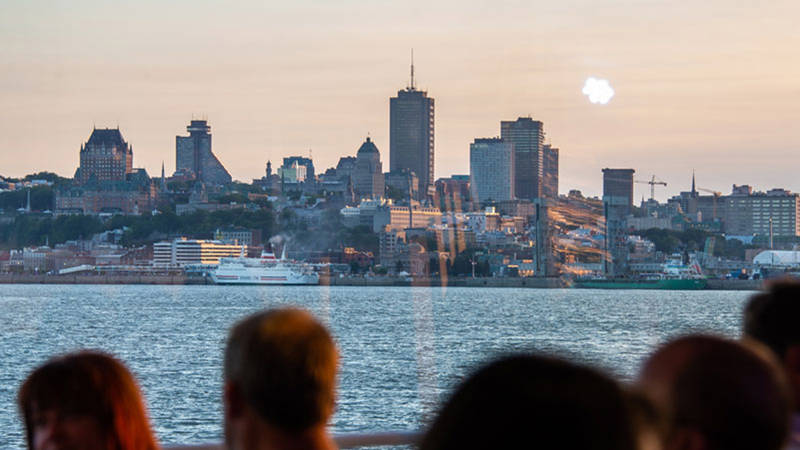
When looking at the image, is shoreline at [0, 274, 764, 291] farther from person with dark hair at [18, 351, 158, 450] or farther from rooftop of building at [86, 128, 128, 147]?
person with dark hair at [18, 351, 158, 450]

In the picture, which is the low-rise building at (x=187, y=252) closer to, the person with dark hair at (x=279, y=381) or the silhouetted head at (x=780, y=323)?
the silhouetted head at (x=780, y=323)

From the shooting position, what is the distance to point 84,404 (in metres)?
1.41

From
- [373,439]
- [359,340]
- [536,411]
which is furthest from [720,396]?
[359,340]

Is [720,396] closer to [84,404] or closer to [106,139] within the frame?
[84,404]

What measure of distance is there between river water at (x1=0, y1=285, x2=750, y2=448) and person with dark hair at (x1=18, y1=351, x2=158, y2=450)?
508 mm

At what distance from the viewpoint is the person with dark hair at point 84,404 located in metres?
1.41

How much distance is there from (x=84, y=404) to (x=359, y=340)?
35.2 meters

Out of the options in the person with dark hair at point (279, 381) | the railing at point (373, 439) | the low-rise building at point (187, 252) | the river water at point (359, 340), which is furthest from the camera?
the low-rise building at point (187, 252)

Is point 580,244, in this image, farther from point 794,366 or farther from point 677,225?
point 794,366

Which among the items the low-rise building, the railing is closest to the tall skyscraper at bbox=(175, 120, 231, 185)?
the low-rise building

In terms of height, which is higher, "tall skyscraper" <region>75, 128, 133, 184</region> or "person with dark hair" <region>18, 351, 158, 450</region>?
"tall skyscraper" <region>75, 128, 133, 184</region>

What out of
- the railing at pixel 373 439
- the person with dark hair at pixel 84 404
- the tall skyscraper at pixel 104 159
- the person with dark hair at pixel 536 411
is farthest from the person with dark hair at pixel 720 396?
the tall skyscraper at pixel 104 159

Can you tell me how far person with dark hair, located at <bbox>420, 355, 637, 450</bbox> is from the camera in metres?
0.87

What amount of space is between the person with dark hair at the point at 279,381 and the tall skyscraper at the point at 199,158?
17563 cm
